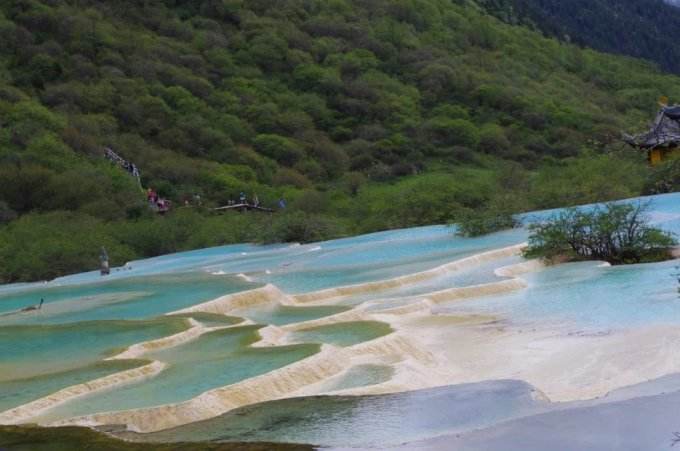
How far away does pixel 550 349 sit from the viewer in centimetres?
992

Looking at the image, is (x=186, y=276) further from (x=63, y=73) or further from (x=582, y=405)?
(x=63, y=73)

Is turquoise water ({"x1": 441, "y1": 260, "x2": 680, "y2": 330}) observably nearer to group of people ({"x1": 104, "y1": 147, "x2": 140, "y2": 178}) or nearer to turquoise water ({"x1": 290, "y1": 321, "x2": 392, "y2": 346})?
turquoise water ({"x1": 290, "y1": 321, "x2": 392, "y2": 346})

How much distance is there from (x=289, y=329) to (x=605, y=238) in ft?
19.9

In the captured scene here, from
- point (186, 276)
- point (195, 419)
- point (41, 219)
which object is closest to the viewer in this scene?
point (195, 419)

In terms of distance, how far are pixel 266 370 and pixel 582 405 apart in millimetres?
3189

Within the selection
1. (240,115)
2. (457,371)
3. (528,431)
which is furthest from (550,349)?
(240,115)

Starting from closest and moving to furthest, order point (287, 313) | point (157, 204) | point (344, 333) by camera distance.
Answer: point (344, 333) < point (287, 313) < point (157, 204)

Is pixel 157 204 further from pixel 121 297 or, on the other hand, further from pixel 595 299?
pixel 595 299

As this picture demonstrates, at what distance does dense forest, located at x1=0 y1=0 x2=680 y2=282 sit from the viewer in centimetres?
3184

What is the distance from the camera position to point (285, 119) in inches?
2095

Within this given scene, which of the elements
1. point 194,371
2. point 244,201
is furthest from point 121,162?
point 194,371

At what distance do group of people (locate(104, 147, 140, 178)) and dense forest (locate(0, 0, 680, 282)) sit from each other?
0.47 metres

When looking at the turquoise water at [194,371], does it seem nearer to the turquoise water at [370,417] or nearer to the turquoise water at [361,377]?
the turquoise water at [361,377]

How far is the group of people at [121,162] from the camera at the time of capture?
42.8m
